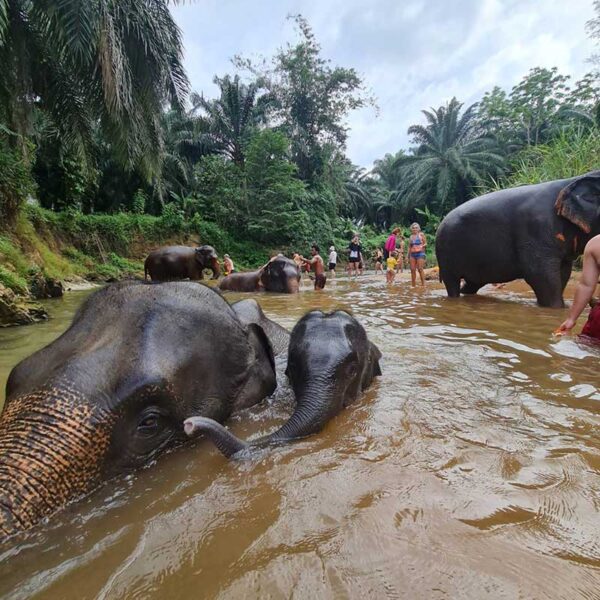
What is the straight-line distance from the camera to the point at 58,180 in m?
20.4

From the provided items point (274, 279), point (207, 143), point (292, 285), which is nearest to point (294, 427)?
point (292, 285)

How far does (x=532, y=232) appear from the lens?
612 cm

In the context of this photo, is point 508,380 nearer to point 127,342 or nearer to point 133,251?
point 127,342

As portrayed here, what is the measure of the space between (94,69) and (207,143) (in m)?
22.9

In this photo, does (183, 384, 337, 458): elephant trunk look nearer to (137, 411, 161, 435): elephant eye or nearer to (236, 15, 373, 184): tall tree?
(137, 411, 161, 435): elephant eye

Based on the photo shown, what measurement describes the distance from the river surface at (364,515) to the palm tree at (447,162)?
Answer: 129 ft

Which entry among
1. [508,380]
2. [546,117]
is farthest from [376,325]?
[546,117]

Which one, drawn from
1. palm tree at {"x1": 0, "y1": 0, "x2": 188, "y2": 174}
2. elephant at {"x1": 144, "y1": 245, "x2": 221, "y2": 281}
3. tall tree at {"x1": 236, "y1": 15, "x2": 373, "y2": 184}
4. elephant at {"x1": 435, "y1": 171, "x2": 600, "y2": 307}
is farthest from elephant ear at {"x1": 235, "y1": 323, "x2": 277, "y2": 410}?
tall tree at {"x1": 236, "y1": 15, "x2": 373, "y2": 184}

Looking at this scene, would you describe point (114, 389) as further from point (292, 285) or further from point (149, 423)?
point (292, 285)

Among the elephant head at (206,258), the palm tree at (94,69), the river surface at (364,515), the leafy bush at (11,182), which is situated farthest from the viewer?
the elephant head at (206,258)

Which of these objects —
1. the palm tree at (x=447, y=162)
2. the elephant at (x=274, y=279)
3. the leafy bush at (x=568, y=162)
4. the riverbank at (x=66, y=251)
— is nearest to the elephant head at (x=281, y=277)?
the elephant at (x=274, y=279)

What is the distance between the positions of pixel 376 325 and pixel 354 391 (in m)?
2.81

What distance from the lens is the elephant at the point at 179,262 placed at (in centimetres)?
1367

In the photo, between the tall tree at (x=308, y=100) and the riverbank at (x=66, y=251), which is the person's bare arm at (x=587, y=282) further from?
the tall tree at (x=308, y=100)
